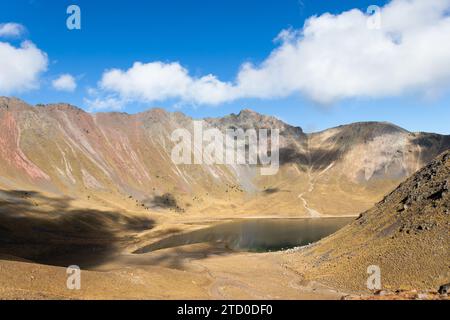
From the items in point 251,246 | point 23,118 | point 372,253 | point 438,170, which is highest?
point 23,118

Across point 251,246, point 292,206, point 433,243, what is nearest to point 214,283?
point 433,243

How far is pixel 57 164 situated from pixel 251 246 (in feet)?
325

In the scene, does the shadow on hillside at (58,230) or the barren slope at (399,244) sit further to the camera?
the shadow on hillside at (58,230)

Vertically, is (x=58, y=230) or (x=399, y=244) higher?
(x=399, y=244)

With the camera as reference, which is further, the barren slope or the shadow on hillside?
the shadow on hillside

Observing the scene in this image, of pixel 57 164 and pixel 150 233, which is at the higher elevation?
pixel 57 164

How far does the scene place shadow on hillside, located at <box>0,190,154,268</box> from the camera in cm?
7238

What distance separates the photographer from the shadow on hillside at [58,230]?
237 feet

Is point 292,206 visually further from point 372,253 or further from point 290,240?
point 372,253

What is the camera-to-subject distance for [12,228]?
284 feet

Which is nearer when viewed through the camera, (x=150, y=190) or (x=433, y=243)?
(x=433, y=243)

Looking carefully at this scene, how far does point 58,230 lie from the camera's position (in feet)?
315

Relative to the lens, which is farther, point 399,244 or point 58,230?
point 58,230

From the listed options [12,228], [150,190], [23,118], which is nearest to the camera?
[12,228]
